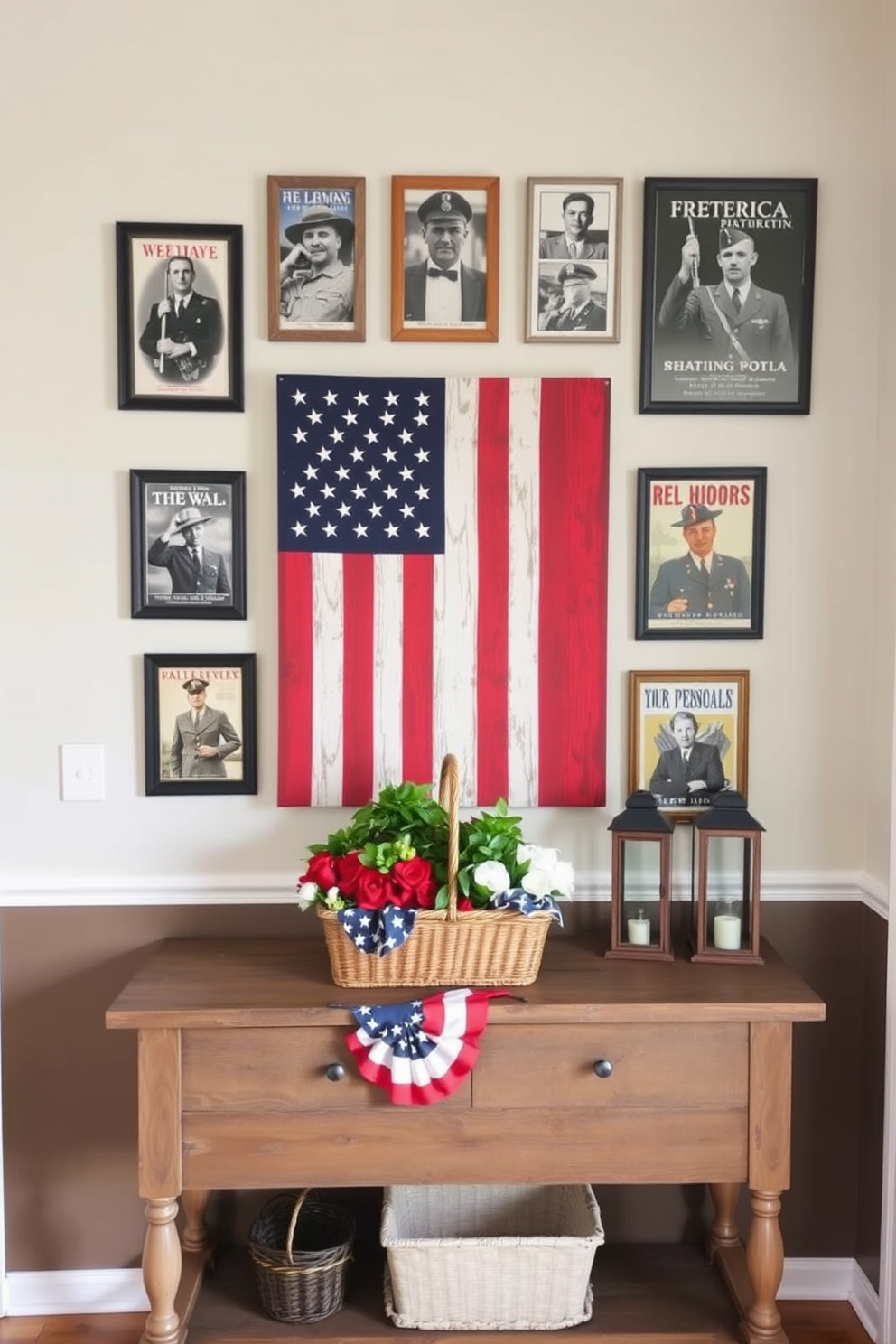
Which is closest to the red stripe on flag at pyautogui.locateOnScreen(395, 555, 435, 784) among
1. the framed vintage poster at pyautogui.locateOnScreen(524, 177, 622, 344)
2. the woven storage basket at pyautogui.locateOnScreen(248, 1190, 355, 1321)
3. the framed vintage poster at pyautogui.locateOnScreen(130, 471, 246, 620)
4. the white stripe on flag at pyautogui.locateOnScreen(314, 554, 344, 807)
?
the white stripe on flag at pyautogui.locateOnScreen(314, 554, 344, 807)

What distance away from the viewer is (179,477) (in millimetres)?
2490

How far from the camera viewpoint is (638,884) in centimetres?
249

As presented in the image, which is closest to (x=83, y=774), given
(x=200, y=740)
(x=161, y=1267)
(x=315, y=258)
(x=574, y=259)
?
(x=200, y=740)

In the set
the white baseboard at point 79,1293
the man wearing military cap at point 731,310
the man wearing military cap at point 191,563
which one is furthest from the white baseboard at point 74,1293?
the man wearing military cap at point 731,310

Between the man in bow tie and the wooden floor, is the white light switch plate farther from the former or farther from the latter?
the wooden floor

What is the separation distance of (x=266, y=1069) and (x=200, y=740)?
0.74 m

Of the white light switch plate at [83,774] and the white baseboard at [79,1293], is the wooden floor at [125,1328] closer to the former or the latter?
the white baseboard at [79,1293]

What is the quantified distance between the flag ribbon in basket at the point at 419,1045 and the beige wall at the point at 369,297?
573mm

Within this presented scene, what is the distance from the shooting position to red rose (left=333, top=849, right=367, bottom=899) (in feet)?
7.11

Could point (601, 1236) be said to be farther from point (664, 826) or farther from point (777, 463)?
point (777, 463)

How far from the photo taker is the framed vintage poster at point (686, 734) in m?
2.56

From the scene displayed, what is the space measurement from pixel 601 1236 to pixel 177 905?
1.11m

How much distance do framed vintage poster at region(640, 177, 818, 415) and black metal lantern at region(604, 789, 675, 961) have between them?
0.88 metres

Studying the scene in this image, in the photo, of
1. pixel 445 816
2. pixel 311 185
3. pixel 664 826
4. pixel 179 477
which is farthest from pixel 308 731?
pixel 311 185
